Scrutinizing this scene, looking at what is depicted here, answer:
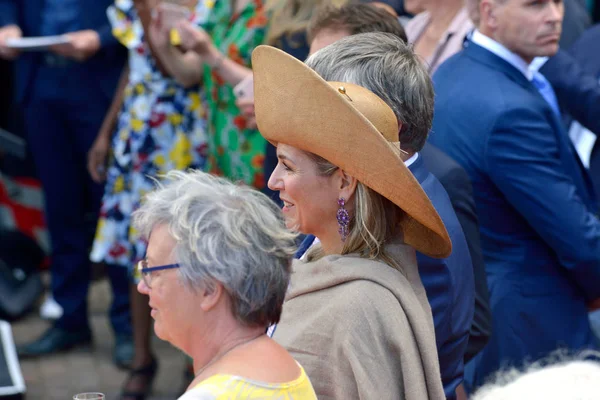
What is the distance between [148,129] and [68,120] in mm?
928

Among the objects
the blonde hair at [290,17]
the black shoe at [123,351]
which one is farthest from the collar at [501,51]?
the black shoe at [123,351]

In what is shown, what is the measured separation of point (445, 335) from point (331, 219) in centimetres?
44

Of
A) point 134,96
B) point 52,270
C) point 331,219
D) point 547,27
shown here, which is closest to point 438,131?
point 547,27

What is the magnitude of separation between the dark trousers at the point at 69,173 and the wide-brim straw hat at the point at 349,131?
3.26m

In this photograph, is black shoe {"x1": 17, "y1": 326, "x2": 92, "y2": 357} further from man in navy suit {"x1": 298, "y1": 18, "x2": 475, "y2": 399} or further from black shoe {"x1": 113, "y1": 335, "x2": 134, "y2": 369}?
man in navy suit {"x1": 298, "y1": 18, "x2": 475, "y2": 399}

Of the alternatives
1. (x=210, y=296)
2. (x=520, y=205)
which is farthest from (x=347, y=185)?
(x=520, y=205)

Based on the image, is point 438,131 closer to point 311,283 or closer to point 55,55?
point 311,283

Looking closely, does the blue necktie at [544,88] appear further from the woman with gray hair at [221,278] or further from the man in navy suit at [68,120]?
the man in navy suit at [68,120]

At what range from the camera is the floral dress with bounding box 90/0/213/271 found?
4668 mm

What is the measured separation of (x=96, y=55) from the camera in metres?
5.36

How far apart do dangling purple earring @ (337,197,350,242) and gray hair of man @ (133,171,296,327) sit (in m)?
0.33

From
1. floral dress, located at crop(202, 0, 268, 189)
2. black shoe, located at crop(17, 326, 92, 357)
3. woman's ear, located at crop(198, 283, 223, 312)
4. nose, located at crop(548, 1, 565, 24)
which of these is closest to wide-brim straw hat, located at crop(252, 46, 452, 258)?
woman's ear, located at crop(198, 283, 223, 312)

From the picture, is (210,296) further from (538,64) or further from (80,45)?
(80,45)

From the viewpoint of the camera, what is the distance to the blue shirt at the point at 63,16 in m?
5.41
